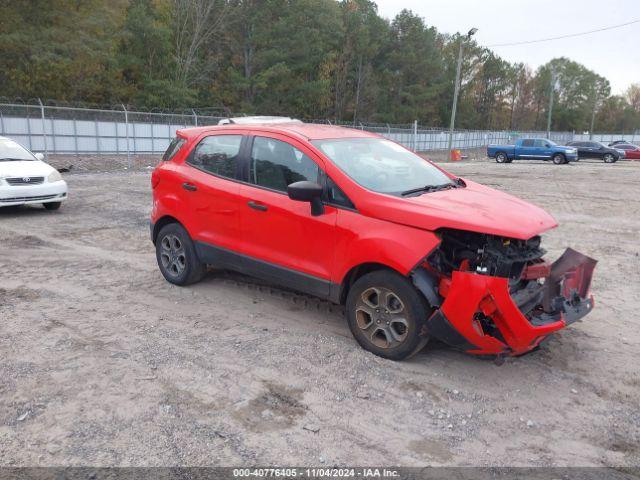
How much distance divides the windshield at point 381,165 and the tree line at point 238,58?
30812mm

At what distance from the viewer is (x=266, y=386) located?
393 cm

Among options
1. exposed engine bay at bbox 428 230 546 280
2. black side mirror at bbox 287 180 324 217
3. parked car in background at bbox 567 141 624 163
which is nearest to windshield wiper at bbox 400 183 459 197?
exposed engine bay at bbox 428 230 546 280

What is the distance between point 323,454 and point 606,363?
2.60 m

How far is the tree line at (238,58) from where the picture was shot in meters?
32.9

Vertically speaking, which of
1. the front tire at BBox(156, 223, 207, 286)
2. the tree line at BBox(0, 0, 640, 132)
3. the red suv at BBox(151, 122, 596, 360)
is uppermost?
the tree line at BBox(0, 0, 640, 132)

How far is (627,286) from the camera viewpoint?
645cm

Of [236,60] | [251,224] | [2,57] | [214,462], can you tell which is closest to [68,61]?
[2,57]

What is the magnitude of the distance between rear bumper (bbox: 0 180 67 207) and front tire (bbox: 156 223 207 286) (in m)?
5.24

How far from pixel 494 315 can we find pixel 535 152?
31.2m

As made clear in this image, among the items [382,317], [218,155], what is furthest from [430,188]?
Answer: [218,155]

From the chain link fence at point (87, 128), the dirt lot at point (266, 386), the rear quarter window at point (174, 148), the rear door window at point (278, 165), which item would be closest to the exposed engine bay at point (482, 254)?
the dirt lot at point (266, 386)

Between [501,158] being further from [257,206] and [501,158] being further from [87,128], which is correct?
[257,206]

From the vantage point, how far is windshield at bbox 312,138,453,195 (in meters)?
4.66

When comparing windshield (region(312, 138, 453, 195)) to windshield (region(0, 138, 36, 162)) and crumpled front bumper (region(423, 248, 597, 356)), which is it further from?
windshield (region(0, 138, 36, 162))
